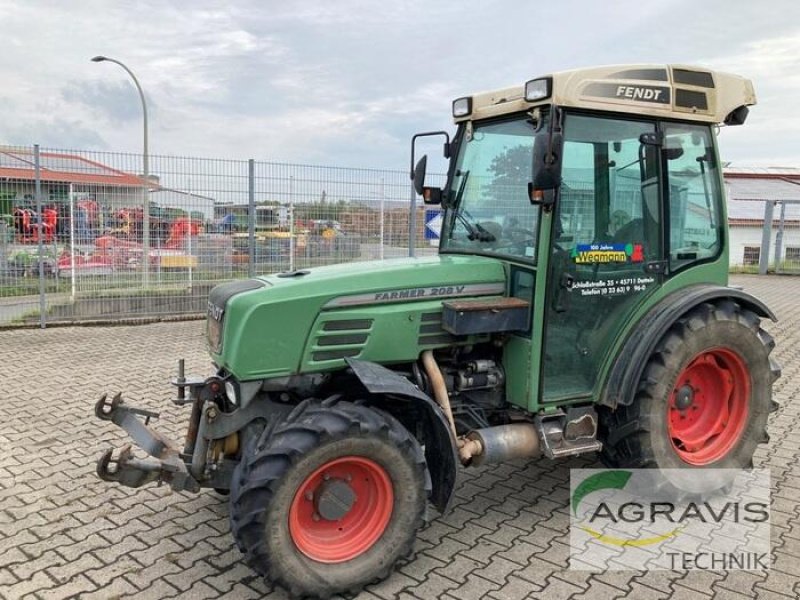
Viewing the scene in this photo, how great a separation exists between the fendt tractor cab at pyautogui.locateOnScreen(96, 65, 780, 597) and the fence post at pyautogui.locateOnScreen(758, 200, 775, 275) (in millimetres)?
16276

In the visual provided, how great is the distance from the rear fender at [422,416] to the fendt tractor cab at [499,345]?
0.5 inches

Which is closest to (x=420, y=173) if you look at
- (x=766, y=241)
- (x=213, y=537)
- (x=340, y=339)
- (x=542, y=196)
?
(x=542, y=196)

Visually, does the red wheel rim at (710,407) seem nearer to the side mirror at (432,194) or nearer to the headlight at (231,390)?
the side mirror at (432,194)

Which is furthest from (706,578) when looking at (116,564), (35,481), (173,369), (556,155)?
(173,369)

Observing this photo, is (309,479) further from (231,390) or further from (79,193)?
(79,193)

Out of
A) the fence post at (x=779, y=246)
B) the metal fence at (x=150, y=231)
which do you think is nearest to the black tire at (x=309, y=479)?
the metal fence at (x=150, y=231)

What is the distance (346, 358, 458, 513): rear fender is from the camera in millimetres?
3098

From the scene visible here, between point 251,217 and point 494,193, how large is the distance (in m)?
6.46

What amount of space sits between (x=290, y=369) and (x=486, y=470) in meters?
1.88

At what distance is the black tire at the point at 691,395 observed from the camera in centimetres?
374

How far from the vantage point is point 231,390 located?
10.8 ft

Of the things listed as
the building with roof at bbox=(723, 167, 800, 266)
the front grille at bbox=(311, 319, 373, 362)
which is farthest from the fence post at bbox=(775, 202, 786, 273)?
the front grille at bbox=(311, 319, 373, 362)

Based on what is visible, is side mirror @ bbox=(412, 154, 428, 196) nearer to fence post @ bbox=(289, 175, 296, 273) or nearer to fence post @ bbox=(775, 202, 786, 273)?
fence post @ bbox=(289, 175, 296, 273)

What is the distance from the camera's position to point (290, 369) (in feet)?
10.6
